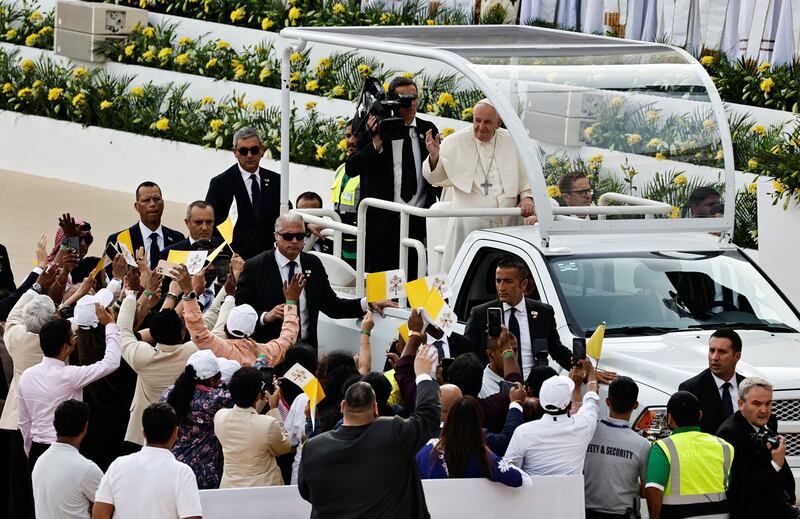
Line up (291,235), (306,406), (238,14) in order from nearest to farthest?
(306,406), (291,235), (238,14)

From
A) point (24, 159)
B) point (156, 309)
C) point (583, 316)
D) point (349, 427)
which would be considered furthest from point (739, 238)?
point (24, 159)

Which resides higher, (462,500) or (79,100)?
(79,100)

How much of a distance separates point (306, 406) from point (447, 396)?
94 centimetres

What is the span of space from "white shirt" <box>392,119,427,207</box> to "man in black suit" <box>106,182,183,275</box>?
1780 mm

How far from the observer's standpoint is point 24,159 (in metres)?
25.9

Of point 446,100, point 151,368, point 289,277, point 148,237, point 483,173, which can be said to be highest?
point 446,100

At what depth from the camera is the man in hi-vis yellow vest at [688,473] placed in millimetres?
7676

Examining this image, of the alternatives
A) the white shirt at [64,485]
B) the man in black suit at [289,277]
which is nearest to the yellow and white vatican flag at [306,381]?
the white shirt at [64,485]

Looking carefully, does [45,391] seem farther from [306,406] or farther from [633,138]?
[633,138]

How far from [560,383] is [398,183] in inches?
178

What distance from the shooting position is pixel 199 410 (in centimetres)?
799

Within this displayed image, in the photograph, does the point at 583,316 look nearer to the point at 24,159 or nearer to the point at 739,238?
the point at 739,238

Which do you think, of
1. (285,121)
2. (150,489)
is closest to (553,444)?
(150,489)

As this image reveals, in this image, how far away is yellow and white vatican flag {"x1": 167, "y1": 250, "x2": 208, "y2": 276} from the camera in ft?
Answer: 32.3
